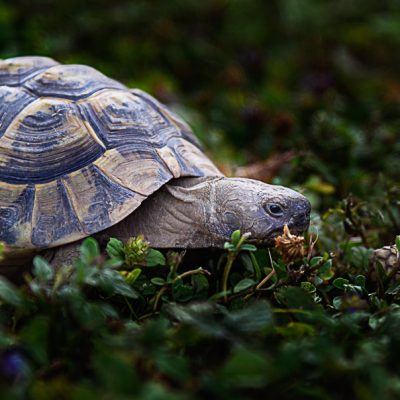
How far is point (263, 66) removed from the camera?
16.2 feet

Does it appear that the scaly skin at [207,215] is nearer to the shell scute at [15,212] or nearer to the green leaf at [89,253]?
the shell scute at [15,212]

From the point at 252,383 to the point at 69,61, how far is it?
313 centimetres

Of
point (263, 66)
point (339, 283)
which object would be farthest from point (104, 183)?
point (263, 66)

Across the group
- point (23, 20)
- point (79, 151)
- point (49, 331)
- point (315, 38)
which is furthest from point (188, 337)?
point (315, 38)

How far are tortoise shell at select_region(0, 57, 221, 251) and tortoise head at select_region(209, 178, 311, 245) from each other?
0.72 feet

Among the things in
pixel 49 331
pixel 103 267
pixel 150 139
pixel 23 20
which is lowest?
pixel 49 331

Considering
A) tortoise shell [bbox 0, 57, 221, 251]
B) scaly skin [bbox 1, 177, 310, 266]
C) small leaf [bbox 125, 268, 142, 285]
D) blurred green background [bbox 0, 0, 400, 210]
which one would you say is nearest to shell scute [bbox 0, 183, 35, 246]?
tortoise shell [bbox 0, 57, 221, 251]

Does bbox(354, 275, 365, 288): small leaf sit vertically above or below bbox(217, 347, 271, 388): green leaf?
below

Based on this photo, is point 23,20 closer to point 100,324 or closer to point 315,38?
point 315,38

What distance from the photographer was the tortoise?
199cm

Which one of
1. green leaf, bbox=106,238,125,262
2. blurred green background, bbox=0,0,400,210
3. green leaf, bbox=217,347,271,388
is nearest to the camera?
green leaf, bbox=217,347,271,388

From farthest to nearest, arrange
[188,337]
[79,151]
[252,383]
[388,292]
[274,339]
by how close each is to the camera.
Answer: [79,151] < [388,292] < [274,339] < [188,337] < [252,383]

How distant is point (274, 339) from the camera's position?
1490mm

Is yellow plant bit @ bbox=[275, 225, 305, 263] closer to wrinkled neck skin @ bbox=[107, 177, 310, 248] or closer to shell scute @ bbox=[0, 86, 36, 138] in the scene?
wrinkled neck skin @ bbox=[107, 177, 310, 248]
